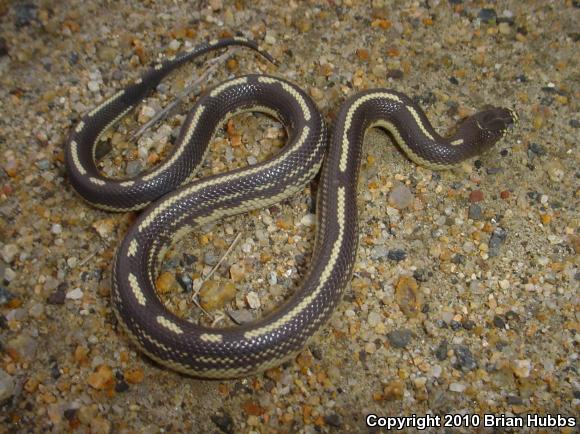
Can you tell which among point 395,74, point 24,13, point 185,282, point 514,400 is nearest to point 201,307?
point 185,282

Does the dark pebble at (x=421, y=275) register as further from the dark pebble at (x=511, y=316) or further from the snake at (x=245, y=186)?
the dark pebble at (x=511, y=316)

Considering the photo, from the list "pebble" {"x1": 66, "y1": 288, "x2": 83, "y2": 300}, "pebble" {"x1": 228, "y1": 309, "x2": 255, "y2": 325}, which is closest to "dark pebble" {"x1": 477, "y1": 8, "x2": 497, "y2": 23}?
"pebble" {"x1": 228, "y1": 309, "x2": 255, "y2": 325}

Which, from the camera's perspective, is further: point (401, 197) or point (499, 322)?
point (401, 197)

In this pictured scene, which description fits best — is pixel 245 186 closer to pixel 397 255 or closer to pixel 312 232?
pixel 312 232

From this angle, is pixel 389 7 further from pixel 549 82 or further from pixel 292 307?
pixel 292 307

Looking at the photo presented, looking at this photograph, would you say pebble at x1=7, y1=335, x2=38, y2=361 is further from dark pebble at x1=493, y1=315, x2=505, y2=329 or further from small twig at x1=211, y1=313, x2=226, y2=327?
dark pebble at x1=493, y1=315, x2=505, y2=329
